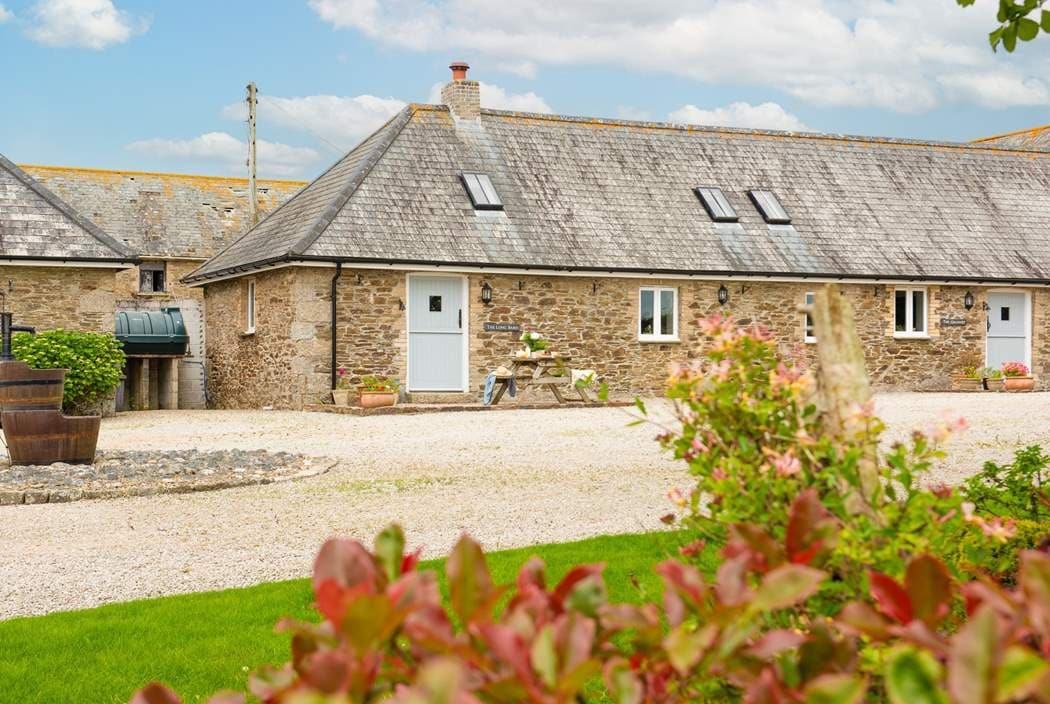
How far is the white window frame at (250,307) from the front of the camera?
26.1 meters

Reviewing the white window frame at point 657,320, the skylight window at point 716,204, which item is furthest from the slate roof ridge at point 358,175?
the skylight window at point 716,204

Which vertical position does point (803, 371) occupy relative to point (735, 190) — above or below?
below

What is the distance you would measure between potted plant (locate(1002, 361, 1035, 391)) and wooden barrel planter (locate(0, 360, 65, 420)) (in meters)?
21.1

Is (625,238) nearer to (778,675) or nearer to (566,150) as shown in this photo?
(566,150)

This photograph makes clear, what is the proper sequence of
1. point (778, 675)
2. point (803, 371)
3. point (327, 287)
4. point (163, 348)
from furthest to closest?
point (163, 348)
point (327, 287)
point (803, 371)
point (778, 675)

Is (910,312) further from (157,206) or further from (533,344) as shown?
(157,206)

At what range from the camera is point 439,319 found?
23953 millimetres

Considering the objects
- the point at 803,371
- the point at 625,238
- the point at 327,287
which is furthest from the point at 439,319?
the point at 803,371

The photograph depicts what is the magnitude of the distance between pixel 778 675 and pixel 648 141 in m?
27.8

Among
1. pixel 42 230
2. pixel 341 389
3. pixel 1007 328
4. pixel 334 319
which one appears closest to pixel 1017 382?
pixel 1007 328

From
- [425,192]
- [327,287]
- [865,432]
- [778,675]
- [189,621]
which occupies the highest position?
[425,192]

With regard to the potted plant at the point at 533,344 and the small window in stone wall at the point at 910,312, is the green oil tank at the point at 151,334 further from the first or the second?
the small window in stone wall at the point at 910,312

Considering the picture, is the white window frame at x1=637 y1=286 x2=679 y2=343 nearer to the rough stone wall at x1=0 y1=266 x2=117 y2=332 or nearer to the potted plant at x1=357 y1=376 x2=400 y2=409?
the potted plant at x1=357 y1=376 x2=400 y2=409

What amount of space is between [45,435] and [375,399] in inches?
356
